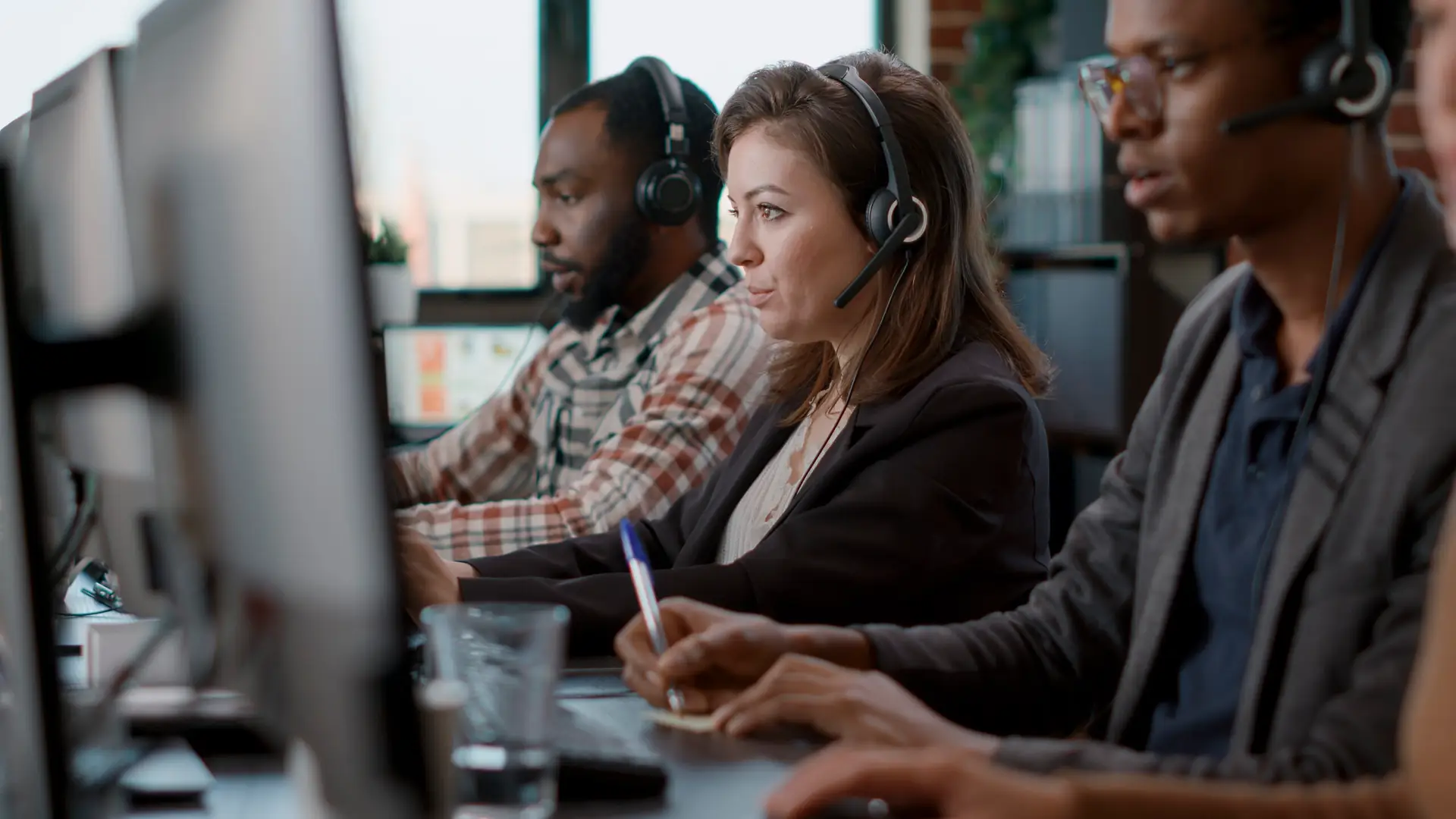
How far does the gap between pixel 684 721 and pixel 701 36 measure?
9.11 ft

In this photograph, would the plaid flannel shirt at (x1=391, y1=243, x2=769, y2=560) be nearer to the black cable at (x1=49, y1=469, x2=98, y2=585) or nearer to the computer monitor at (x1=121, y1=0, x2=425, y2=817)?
the black cable at (x1=49, y1=469, x2=98, y2=585)

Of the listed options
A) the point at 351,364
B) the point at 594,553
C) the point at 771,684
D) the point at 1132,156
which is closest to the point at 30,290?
the point at 351,364

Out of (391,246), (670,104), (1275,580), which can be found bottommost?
(1275,580)

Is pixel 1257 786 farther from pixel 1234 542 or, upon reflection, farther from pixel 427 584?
pixel 427 584

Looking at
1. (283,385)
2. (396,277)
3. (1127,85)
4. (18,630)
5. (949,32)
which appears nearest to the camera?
(283,385)

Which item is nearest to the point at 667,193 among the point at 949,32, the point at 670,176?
the point at 670,176

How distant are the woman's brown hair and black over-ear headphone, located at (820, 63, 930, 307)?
0.02m

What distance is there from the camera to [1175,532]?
3.46 ft

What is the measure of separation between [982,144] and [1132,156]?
224 centimetres

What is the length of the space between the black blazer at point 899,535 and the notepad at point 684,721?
0.27 m

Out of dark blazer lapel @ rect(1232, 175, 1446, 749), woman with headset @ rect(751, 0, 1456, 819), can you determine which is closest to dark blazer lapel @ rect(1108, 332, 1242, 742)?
dark blazer lapel @ rect(1232, 175, 1446, 749)

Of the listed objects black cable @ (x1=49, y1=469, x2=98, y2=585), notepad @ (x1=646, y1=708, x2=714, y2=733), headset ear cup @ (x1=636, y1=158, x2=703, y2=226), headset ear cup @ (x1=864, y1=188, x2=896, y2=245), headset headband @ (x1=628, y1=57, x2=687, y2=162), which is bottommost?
notepad @ (x1=646, y1=708, x2=714, y2=733)

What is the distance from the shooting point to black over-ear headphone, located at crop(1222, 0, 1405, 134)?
939 mm

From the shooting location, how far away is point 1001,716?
3.73ft
